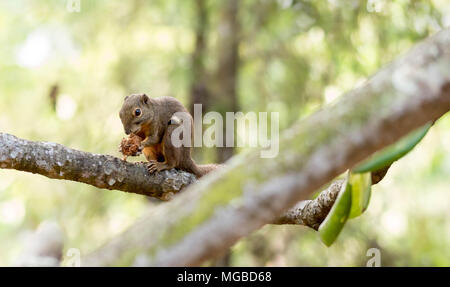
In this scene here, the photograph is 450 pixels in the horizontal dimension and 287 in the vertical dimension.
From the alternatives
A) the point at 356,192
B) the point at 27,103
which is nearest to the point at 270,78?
the point at 27,103

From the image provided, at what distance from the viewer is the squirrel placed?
3871 millimetres

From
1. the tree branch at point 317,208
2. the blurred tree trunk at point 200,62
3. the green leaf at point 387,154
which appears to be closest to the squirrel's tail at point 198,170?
the tree branch at point 317,208

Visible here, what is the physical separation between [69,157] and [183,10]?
5173mm

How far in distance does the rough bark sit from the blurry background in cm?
475

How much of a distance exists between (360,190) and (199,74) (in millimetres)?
5345

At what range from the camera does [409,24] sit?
20.0ft

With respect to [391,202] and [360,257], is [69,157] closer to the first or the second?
[360,257]

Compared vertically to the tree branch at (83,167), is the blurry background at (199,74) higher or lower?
higher

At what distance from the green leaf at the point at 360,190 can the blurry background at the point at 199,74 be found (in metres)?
4.13

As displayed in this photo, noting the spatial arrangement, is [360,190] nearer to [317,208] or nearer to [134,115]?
[317,208]

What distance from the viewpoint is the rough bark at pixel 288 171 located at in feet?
4.07

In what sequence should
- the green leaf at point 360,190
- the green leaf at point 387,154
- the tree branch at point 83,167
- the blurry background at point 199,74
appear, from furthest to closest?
the blurry background at point 199,74 → the tree branch at point 83,167 → the green leaf at point 360,190 → the green leaf at point 387,154

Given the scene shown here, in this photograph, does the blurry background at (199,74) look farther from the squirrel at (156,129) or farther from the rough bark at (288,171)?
the rough bark at (288,171)

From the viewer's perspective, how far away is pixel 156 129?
4039mm
